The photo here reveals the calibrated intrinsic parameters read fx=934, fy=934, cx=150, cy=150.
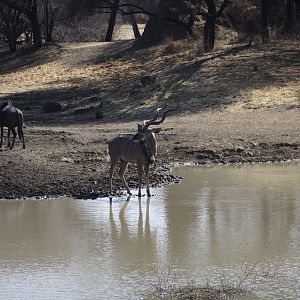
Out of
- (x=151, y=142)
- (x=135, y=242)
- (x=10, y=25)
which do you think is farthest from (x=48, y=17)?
(x=135, y=242)

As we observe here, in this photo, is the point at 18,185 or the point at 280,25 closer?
the point at 18,185

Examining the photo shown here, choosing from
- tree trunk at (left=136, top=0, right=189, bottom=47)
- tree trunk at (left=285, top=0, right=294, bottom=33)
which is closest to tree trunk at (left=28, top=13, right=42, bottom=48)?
tree trunk at (left=136, top=0, right=189, bottom=47)

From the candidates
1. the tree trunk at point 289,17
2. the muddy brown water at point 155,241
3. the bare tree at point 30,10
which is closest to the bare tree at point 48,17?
the bare tree at point 30,10

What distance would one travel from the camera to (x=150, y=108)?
2622 centimetres

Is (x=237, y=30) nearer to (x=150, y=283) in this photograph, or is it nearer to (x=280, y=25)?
(x=280, y=25)

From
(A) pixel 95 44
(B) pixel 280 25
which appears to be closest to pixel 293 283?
(B) pixel 280 25

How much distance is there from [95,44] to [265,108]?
66.9 feet

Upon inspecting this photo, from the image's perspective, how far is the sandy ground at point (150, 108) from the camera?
1691cm

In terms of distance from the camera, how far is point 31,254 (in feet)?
37.0

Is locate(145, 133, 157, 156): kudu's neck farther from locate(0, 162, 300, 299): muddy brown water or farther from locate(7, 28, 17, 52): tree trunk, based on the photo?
locate(7, 28, 17, 52): tree trunk

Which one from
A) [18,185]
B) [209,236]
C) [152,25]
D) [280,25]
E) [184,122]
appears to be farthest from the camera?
[152,25]

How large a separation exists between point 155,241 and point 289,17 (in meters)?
24.8

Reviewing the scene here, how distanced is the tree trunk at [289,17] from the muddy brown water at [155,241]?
19.3 meters

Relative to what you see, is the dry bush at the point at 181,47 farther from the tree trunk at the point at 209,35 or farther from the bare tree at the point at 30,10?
the bare tree at the point at 30,10
